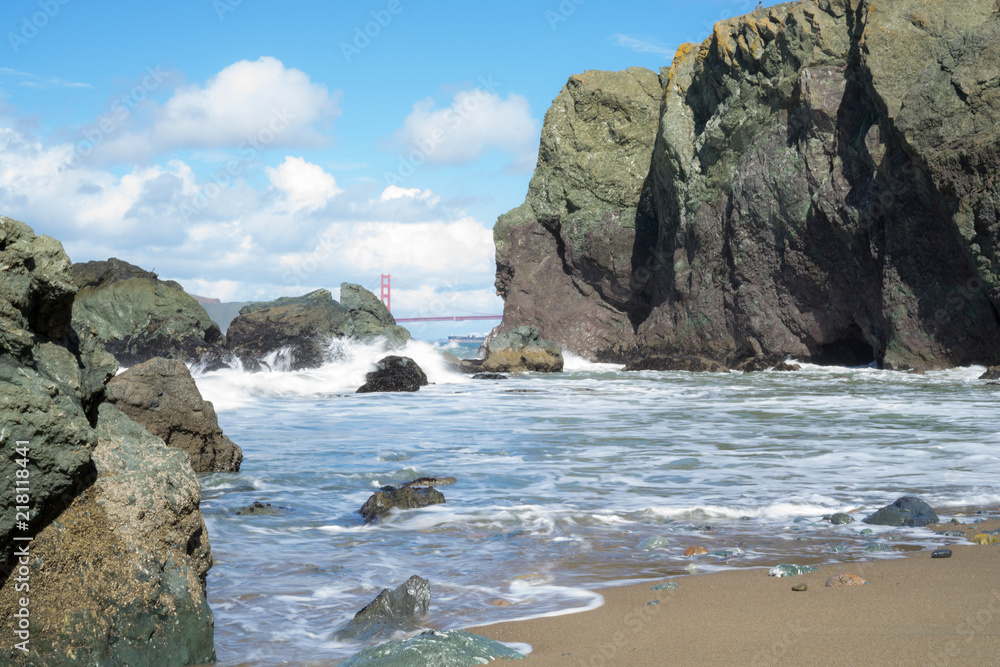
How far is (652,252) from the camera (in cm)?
3081

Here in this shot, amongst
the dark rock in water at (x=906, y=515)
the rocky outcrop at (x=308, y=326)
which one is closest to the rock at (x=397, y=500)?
the dark rock in water at (x=906, y=515)

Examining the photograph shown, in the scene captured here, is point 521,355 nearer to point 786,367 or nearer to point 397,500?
point 786,367

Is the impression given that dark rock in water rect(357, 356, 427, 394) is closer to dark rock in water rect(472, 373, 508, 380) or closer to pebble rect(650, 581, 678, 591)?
dark rock in water rect(472, 373, 508, 380)

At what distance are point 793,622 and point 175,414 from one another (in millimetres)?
5591

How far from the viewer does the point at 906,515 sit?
4.50m

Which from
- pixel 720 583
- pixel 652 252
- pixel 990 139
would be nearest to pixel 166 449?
pixel 720 583

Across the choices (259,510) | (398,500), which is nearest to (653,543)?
(398,500)

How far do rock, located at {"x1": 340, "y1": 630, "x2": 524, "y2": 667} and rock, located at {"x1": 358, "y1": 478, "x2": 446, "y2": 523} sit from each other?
8.10 feet

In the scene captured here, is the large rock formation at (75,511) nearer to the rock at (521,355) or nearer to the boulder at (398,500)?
the boulder at (398,500)

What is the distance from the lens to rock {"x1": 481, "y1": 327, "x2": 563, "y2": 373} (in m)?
23.4

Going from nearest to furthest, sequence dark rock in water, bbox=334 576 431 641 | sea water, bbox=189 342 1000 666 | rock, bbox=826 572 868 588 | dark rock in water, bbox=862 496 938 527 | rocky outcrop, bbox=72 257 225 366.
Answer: dark rock in water, bbox=334 576 431 641
rock, bbox=826 572 868 588
sea water, bbox=189 342 1000 666
dark rock in water, bbox=862 496 938 527
rocky outcrop, bbox=72 257 225 366

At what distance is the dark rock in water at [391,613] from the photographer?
3123 millimetres

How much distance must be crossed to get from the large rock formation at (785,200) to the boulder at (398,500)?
567 inches

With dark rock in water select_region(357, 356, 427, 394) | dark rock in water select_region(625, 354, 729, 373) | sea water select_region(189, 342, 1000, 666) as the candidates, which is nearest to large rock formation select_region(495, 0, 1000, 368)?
dark rock in water select_region(625, 354, 729, 373)
